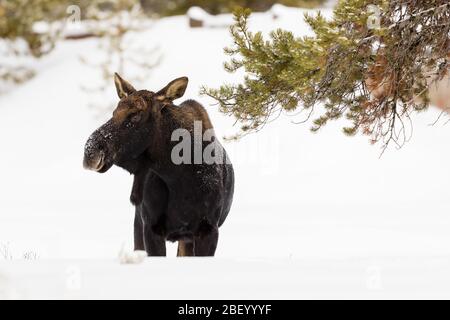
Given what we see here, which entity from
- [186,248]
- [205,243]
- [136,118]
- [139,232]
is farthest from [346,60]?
[139,232]

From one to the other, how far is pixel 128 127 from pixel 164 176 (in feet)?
1.77

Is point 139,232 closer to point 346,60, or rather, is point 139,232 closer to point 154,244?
point 154,244

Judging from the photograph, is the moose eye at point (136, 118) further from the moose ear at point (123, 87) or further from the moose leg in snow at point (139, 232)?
the moose leg in snow at point (139, 232)

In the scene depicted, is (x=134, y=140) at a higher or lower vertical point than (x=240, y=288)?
higher

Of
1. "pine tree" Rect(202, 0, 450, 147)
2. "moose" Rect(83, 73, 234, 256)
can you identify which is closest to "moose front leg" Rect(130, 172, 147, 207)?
"moose" Rect(83, 73, 234, 256)

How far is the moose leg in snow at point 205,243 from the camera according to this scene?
7238 mm

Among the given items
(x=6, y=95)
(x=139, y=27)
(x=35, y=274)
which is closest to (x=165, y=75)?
(x=139, y=27)

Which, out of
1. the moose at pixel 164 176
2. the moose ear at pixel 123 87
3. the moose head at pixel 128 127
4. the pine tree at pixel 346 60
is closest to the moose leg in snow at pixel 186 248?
the moose at pixel 164 176

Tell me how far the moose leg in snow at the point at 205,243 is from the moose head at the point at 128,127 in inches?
33.9

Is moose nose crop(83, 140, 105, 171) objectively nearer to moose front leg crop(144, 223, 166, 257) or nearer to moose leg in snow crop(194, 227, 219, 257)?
moose front leg crop(144, 223, 166, 257)
